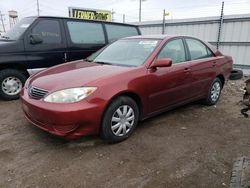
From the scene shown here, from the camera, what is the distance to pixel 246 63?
865 centimetres

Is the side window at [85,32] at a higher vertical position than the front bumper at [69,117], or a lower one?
higher

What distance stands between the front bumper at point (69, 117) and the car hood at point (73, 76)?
0.27 m

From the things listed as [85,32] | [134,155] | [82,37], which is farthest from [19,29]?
[134,155]

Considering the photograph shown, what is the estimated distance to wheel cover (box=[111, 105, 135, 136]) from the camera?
3447 millimetres

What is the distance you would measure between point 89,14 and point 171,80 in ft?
29.4

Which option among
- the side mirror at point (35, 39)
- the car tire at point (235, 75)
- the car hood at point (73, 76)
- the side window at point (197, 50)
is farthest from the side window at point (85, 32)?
the car tire at point (235, 75)

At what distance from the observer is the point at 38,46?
5516 millimetres

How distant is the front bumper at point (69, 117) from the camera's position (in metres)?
3.02

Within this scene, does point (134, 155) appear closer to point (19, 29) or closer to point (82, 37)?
point (82, 37)

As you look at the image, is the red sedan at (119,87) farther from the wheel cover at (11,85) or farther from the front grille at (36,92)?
the wheel cover at (11,85)

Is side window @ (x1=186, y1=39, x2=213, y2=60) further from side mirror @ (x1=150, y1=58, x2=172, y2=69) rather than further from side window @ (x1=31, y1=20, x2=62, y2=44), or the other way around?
side window @ (x1=31, y1=20, x2=62, y2=44)

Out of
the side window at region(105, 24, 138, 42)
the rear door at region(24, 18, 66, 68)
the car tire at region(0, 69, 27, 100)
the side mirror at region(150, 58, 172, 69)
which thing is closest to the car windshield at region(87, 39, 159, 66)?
the side mirror at region(150, 58, 172, 69)

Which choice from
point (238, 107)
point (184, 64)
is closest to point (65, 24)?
point (184, 64)

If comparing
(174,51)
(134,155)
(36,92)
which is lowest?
(134,155)
